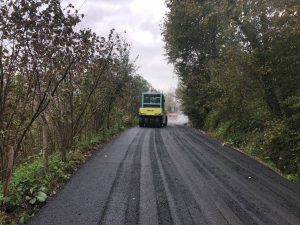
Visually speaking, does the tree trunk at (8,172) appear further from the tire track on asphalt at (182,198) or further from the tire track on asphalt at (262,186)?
the tire track on asphalt at (262,186)

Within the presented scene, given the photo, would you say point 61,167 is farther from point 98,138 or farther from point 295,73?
point 295,73

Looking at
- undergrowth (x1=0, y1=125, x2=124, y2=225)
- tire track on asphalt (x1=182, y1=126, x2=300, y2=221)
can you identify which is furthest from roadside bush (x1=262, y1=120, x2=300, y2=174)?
undergrowth (x1=0, y1=125, x2=124, y2=225)

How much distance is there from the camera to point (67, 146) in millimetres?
11047

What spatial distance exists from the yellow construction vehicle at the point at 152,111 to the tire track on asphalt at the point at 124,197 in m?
17.3

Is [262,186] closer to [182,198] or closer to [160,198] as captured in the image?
[182,198]

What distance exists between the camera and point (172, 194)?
298 inches

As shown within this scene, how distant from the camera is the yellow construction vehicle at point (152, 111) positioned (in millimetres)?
28406

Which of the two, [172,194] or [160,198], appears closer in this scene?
[160,198]

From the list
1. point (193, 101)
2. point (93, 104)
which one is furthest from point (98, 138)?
point (193, 101)

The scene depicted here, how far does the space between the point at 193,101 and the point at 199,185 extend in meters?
20.4

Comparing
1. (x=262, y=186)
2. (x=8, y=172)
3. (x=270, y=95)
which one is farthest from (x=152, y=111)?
(x=8, y=172)

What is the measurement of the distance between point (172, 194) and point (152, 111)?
68.7 ft

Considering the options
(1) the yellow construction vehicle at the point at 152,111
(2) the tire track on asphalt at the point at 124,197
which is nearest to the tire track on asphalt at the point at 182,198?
(2) the tire track on asphalt at the point at 124,197

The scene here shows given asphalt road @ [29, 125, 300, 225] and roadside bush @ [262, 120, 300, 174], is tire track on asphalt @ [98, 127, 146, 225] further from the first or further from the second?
roadside bush @ [262, 120, 300, 174]
